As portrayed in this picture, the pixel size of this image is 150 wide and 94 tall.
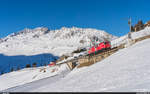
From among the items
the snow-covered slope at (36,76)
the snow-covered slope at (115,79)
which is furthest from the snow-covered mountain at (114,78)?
the snow-covered slope at (36,76)

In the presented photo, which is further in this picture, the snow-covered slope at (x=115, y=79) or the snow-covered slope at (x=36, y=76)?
the snow-covered slope at (x=36, y=76)

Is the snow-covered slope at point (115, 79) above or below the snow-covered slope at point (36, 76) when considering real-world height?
above

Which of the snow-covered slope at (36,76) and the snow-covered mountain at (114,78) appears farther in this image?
the snow-covered slope at (36,76)

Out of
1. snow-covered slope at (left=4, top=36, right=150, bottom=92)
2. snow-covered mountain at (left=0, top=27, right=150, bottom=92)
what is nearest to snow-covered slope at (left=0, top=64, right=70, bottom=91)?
snow-covered mountain at (left=0, top=27, right=150, bottom=92)

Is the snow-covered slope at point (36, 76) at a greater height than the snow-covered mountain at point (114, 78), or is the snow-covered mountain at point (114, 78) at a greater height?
the snow-covered mountain at point (114, 78)

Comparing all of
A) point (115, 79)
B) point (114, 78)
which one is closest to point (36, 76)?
point (114, 78)

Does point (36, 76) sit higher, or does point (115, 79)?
point (115, 79)

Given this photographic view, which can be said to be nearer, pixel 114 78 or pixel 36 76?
pixel 114 78

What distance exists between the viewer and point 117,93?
6.90 meters

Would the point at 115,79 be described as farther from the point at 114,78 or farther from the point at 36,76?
the point at 36,76

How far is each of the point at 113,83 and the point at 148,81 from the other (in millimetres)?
2006

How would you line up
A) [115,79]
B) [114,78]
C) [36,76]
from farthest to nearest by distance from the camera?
1. [36,76]
2. [114,78]
3. [115,79]

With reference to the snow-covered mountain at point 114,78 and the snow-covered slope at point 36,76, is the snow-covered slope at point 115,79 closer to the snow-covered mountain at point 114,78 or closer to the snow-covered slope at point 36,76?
the snow-covered mountain at point 114,78

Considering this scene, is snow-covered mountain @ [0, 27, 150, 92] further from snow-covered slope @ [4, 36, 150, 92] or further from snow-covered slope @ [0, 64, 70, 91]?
snow-covered slope @ [0, 64, 70, 91]
